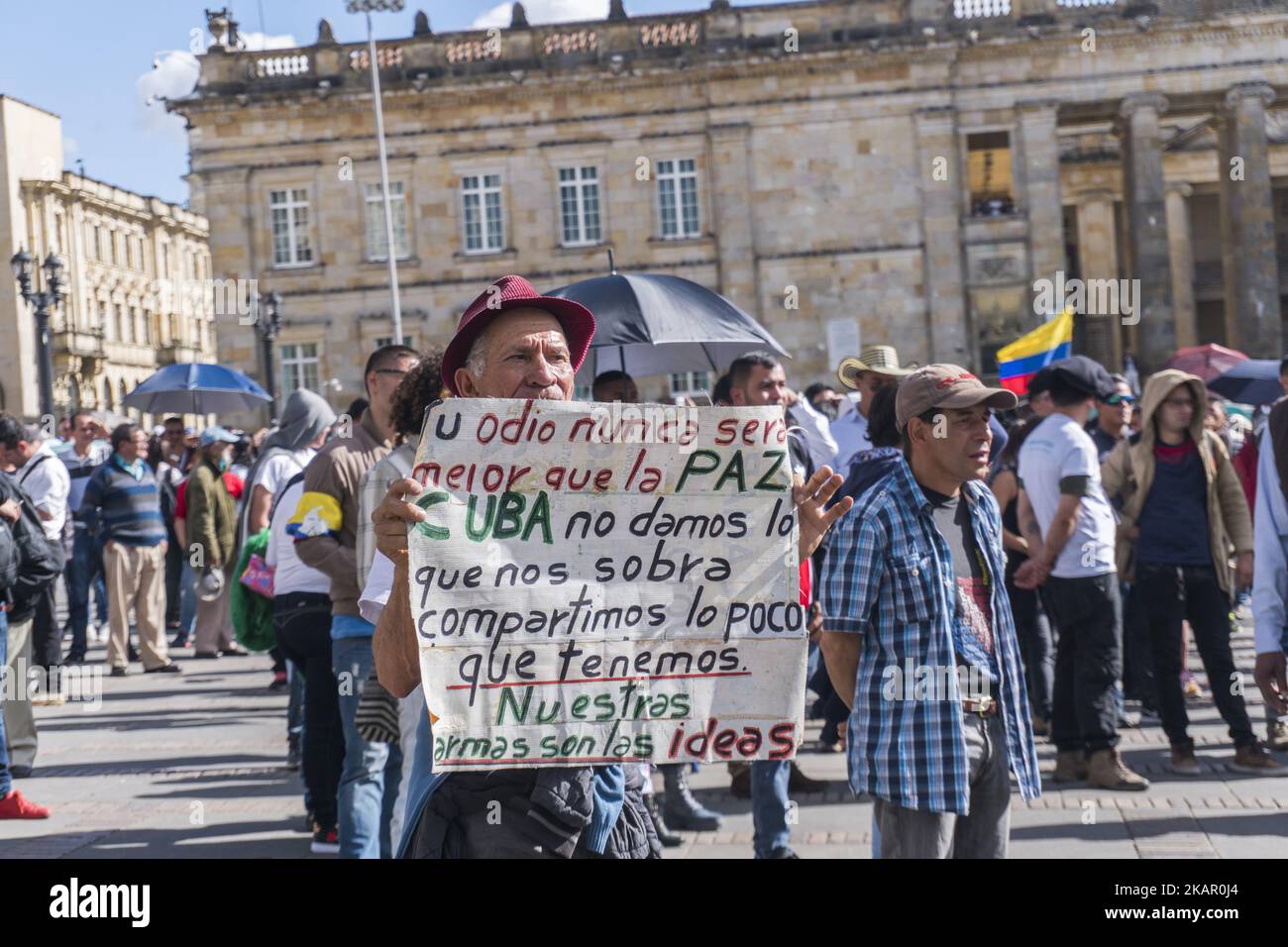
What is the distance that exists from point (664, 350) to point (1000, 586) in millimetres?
7199

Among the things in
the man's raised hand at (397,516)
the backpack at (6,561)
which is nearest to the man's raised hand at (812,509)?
the man's raised hand at (397,516)

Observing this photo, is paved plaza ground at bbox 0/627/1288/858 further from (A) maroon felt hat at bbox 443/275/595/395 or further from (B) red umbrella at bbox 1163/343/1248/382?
(B) red umbrella at bbox 1163/343/1248/382

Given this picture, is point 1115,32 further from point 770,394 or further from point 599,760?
point 599,760

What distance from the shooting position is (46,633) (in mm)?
11945

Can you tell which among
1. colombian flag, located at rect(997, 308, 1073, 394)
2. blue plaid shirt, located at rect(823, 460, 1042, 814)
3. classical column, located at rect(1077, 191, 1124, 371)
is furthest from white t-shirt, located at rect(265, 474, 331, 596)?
classical column, located at rect(1077, 191, 1124, 371)

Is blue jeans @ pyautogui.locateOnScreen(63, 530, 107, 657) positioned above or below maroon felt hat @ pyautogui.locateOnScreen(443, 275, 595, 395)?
below

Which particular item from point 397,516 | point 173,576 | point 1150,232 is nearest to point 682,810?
point 397,516

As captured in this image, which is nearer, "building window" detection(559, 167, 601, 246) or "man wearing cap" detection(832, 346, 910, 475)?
"man wearing cap" detection(832, 346, 910, 475)

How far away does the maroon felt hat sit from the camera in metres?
3.50

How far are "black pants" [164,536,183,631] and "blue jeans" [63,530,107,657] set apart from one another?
152 centimetres

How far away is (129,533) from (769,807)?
10.00 meters
